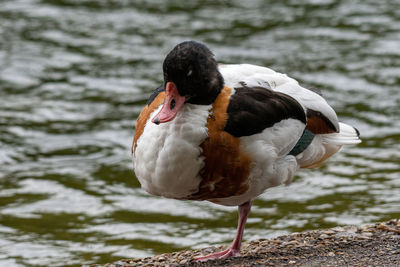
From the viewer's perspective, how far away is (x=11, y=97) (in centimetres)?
1169

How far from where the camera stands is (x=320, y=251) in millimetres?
5508

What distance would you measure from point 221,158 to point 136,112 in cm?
659

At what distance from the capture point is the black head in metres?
4.65

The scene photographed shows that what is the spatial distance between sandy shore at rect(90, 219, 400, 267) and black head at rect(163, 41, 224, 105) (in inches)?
52.4

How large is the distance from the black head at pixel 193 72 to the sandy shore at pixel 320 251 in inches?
52.4

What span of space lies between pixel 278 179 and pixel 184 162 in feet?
2.54

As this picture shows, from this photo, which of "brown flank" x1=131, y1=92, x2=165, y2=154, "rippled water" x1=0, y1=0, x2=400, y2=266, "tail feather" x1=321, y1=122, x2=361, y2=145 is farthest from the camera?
"rippled water" x1=0, y1=0, x2=400, y2=266

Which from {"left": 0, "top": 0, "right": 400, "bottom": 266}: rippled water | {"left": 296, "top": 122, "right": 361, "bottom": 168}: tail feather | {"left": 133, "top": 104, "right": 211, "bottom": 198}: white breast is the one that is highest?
{"left": 133, "top": 104, "right": 211, "bottom": 198}: white breast

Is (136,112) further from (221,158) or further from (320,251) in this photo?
(221,158)

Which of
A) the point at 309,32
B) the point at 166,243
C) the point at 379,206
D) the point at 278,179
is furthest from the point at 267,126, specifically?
the point at 309,32

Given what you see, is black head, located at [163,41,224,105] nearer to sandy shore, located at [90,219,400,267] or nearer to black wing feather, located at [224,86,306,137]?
black wing feather, located at [224,86,306,137]

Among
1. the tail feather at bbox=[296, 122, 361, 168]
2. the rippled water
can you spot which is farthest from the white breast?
the rippled water

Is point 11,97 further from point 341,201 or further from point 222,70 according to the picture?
point 222,70

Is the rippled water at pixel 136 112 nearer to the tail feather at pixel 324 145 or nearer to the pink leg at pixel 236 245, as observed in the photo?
the pink leg at pixel 236 245
